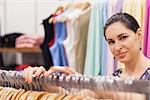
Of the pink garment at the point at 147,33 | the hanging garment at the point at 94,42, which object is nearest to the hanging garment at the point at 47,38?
the hanging garment at the point at 94,42

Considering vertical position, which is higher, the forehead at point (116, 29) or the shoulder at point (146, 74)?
the forehead at point (116, 29)

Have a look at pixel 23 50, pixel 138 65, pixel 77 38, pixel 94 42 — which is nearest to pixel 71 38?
pixel 77 38

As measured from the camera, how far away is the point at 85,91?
0.76 meters

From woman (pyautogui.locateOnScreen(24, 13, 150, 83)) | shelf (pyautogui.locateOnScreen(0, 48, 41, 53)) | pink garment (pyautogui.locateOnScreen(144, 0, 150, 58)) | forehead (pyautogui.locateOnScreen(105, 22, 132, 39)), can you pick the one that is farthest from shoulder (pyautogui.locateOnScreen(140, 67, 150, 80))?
shelf (pyautogui.locateOnScreen(0, 48, 41, 53))

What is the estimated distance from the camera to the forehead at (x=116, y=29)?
2.99 ft

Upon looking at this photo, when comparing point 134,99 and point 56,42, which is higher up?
point 56,42

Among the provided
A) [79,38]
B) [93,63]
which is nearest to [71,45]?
[79,38]

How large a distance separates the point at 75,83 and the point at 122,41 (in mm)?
229

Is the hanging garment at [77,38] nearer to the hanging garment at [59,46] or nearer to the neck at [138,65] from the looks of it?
the hanging garment at [59,46]

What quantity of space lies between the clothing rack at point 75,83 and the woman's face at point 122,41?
0.20 meters

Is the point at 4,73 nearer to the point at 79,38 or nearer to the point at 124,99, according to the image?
the point at 124,99

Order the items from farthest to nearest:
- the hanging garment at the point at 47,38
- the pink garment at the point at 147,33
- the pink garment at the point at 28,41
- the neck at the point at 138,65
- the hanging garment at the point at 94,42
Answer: the pink garment at the point at 28,41
the hanging garment at the point at 47,38
the hanging garment at the point at 94,42
the pink garment at the point at 147,33
the neck at the point at 138,65

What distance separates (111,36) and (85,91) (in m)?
0.22

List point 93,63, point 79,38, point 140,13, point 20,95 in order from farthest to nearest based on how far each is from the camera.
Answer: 1. point 79,38
2. point 93,63
3. point 140,13
4. point 20,95
